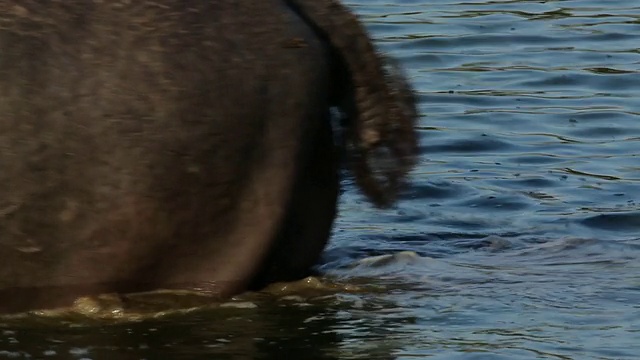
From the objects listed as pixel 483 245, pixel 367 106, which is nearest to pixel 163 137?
pixel 367 106

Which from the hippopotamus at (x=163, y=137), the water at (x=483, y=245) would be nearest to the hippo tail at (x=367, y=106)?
the hippopotamus at (x=163, y=137)

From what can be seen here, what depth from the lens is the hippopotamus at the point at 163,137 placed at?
17.8 ft

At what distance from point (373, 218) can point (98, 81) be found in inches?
84.9

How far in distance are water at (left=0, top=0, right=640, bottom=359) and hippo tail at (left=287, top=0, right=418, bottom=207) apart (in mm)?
186

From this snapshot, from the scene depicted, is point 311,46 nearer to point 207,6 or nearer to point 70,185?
point 207,6

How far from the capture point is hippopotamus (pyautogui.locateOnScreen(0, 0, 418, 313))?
5.43m

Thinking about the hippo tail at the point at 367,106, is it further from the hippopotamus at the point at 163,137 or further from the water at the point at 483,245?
the water at the point at 483,245

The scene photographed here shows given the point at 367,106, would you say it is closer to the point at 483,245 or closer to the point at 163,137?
the point at 163,137

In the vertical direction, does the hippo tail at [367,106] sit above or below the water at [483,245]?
above

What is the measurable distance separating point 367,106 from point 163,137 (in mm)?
787

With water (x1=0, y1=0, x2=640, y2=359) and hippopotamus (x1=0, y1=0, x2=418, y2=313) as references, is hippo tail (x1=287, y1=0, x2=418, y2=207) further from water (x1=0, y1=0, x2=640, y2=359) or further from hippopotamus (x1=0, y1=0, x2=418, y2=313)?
water (x1=0, y1=0, x2=640, y2=359)

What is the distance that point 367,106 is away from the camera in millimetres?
5867

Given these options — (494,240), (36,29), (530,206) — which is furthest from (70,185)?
(530,206)

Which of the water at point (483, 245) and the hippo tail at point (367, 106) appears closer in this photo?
the water at point (483, 245)
